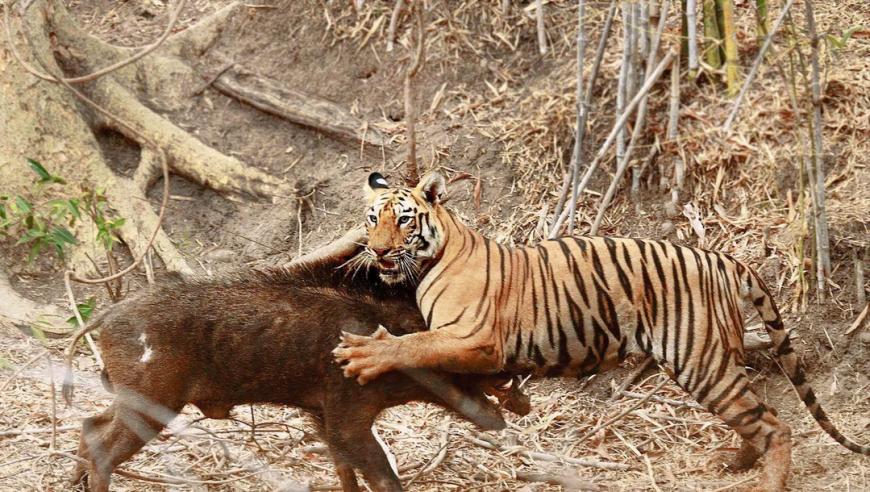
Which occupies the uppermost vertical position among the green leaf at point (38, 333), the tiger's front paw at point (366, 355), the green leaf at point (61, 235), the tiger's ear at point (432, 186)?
the tiger's ear at point (432, 186)

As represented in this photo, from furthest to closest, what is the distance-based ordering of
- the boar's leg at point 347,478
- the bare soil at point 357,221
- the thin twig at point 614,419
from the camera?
the thin twig at point 614,419, the bare soil at point 357,221, the boar's leg at point 347,478

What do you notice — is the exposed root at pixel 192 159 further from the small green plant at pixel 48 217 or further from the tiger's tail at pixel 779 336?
the tiger's tail at pixel 779 336

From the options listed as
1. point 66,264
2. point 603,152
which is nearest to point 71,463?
point 66,264

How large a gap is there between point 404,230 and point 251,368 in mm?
→ 1023

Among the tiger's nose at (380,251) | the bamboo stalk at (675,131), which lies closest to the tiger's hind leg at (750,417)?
the tiger's nose at (380,251)

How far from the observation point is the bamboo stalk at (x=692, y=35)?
711 centimetres

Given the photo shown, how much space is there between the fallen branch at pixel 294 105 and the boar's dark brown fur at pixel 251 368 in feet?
10.8

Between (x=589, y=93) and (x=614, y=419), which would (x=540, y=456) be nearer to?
(x=614, y=419)

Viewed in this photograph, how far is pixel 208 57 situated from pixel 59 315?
9.62 ft

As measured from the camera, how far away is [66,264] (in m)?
7.82

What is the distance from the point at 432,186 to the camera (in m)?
5.58

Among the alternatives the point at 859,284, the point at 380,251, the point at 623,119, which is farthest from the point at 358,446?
the point at 859,284

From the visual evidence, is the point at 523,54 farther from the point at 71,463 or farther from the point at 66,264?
the point at 71,463

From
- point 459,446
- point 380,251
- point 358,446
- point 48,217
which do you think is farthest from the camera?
point 48,217
